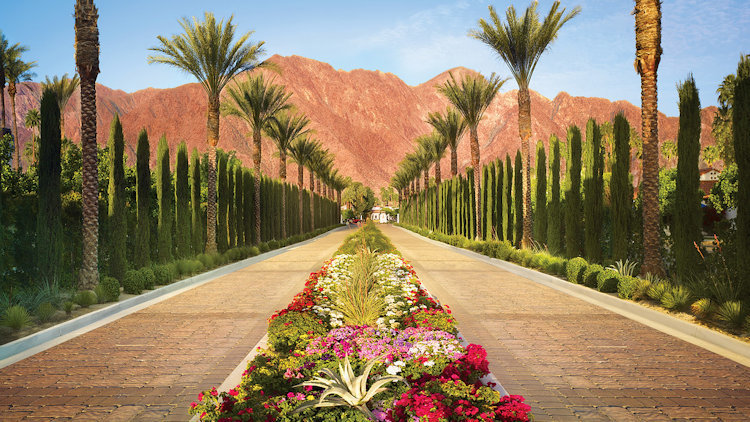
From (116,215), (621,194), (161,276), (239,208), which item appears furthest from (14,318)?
(239,208)

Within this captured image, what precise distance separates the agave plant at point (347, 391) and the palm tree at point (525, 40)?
1900 cm

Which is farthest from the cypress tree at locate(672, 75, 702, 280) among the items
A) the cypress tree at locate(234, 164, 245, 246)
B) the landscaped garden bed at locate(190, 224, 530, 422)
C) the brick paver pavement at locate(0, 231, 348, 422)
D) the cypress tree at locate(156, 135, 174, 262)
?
the cypress tree at locate(234, 164, 245, 246)

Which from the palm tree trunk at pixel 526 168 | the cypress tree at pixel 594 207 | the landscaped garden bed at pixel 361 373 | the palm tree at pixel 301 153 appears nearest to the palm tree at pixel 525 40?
the palm tree trunk at pixel 526 168

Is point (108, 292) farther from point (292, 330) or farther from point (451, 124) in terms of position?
point (451, 124)

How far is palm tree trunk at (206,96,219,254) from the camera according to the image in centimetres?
2169

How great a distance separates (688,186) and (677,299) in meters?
2.77

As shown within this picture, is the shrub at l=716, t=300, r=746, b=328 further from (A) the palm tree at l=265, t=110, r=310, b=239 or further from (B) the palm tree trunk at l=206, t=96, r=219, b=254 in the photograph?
(A) the palm tree at l=265, t=110, r=310, b=239

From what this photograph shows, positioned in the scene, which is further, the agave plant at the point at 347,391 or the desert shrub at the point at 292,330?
the desert shrub at the point at 292,330

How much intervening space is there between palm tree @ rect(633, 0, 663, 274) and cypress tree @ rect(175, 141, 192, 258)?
15293 millimetres

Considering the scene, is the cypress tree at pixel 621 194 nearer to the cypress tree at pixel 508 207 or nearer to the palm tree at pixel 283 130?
the cypress tree at pixel 508 207

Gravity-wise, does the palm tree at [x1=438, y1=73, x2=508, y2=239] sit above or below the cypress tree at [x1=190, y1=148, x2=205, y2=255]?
above

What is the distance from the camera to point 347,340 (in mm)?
5809

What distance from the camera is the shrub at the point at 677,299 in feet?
31.1

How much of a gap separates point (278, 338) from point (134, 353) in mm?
2317
